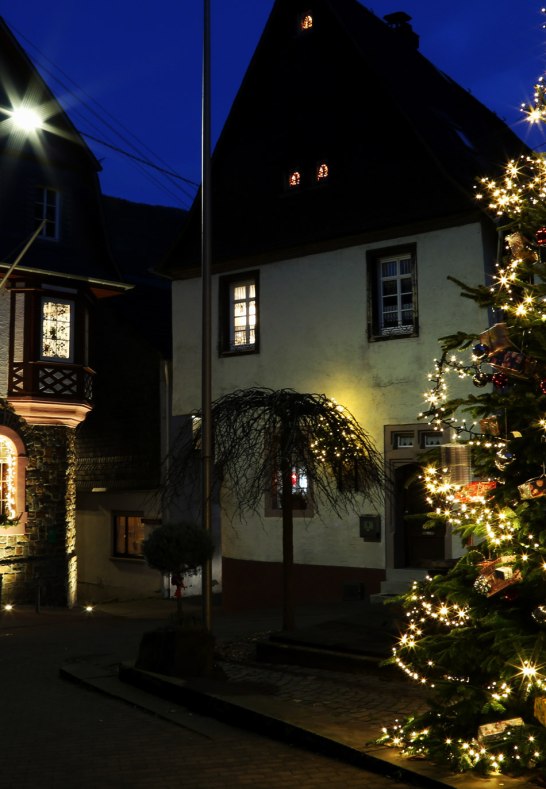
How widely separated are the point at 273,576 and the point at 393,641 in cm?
777

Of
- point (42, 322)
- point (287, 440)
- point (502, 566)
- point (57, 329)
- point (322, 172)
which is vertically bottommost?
point (502, 566)

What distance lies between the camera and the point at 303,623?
15.5 m

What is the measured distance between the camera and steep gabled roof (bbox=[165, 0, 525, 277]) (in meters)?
18.5

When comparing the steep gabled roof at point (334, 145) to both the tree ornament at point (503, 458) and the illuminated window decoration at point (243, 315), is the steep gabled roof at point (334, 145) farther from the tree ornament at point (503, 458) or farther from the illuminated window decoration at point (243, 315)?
the tree ornament at point (503, 458)

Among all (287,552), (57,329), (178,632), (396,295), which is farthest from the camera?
(57,329)

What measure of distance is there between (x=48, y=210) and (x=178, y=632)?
662 inches

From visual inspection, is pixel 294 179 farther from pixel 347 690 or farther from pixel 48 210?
pixel 347 690

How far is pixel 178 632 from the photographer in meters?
11.2

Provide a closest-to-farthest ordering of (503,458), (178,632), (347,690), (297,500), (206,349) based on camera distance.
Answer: (503,458)
(347,690)
(178,632)
(206,349)
(297,500)

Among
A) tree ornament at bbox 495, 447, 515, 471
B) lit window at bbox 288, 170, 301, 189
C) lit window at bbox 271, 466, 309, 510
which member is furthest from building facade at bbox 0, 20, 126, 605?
tree ornament at bbox 495, 447, 515, 471

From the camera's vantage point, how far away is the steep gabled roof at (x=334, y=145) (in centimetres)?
1853

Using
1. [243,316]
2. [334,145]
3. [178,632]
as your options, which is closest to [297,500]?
[243,316]

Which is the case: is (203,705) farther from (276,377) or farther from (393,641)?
(276,377)

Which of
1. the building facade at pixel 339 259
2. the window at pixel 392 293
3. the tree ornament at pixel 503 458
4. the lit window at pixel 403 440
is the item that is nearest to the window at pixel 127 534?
the building facade at pixel 339 259
